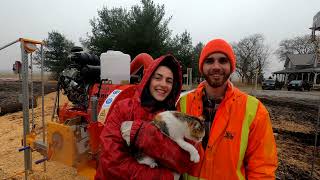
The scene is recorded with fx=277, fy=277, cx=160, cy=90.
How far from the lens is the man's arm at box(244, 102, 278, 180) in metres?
1.81

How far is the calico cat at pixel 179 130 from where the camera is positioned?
5.49 feet

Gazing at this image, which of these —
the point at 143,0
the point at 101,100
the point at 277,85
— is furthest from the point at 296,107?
the point at 277,85

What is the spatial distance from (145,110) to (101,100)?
7.23 ft

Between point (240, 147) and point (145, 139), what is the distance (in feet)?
2.14

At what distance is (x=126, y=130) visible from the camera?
1.75m

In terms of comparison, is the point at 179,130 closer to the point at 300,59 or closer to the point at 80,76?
the point at 80,76

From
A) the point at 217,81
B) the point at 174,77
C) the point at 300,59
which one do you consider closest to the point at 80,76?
the point at 174,77

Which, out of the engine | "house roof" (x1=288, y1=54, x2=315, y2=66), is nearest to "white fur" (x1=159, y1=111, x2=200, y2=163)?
the engine

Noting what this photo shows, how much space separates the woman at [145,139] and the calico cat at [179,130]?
3 cm

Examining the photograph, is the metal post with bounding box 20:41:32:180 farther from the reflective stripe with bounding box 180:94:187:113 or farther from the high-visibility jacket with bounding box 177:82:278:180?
the high-visibility jacket with bounding box 177:82:278:180

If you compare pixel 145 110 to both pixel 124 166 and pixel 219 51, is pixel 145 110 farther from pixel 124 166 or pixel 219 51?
pixel 219 51

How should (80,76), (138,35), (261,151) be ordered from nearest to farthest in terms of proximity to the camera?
1. (261,151)
2. (80,76)
3. (138,35)

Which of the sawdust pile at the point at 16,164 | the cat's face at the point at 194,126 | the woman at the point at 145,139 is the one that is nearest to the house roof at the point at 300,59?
the sawdust pile at the point at 16,164

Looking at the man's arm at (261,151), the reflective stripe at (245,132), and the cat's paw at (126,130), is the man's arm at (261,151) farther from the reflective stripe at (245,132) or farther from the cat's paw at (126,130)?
the cat's paw at (126,130)
